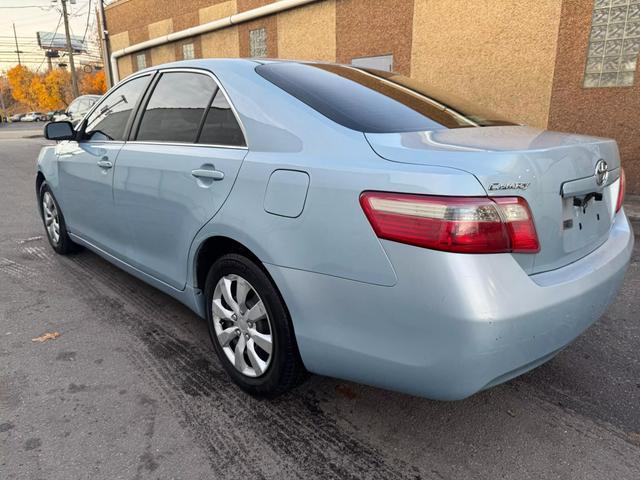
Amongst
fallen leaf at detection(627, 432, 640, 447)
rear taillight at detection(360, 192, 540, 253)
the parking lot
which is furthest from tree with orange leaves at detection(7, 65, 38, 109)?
fallen leaf at detection(627, 432, 640, 447)

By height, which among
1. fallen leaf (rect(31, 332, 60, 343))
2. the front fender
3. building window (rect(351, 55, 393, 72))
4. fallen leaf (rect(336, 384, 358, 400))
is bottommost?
fallen leaf (rect(336, 384, 358, 400))

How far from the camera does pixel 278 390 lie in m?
2.21

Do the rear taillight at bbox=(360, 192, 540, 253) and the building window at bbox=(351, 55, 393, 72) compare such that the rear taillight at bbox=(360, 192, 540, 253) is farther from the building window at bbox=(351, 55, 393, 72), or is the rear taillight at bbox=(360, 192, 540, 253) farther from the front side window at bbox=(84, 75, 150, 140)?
the building window at bbox=(351, 55, 393, 72)

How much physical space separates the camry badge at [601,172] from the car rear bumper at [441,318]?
1.08 feet

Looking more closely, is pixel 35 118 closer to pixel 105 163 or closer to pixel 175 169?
pixel 105 163

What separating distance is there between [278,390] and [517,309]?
45.4 inches

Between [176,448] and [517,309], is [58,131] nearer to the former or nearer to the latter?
[176,448]

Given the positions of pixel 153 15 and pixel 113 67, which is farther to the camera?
pixel 113 67

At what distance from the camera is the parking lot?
1.94m

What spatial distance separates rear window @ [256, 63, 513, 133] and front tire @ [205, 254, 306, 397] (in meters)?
0.79

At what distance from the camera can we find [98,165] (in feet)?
11.0

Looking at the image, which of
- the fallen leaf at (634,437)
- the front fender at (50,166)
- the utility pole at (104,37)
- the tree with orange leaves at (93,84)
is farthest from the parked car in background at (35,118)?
the fallen leaf at (634,437)

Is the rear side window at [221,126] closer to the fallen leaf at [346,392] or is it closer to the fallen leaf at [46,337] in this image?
the fallen leaf at [346,392]

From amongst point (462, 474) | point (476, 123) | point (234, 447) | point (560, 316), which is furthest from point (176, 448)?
point (476, 123)
